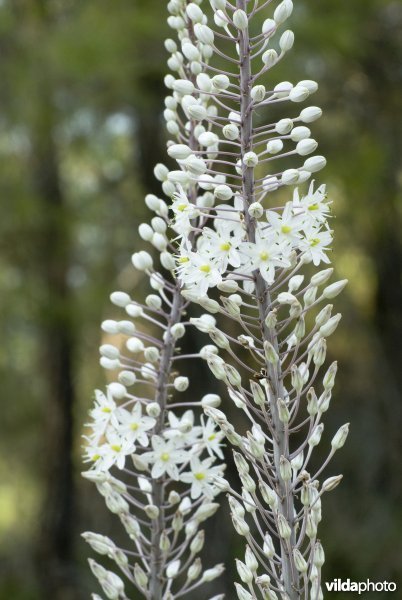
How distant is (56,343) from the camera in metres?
10.4

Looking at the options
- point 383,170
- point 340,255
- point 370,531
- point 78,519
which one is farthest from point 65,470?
point 383,170

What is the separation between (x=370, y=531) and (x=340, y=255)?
3.48 m

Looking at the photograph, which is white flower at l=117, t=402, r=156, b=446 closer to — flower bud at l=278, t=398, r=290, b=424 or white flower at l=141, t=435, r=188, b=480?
white flower at l=141, t=435, r=188, b=480

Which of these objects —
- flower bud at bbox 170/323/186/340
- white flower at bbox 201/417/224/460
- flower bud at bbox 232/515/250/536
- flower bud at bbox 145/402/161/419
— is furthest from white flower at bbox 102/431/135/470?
flower bud at bbox 232/515/250/536

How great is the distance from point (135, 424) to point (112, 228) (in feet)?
22.9

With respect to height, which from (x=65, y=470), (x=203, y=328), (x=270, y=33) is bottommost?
(x=65, y=470)

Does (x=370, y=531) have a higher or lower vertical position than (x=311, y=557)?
lower

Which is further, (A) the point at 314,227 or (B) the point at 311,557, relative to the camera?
(A) the point at 314,227

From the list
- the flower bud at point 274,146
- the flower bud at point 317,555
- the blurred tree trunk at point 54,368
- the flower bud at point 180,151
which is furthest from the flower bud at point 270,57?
the blurred tree trunk at point 54,368

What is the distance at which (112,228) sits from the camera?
9.35m

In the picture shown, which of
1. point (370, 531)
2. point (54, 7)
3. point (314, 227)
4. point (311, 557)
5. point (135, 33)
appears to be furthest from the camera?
point (54, 7)

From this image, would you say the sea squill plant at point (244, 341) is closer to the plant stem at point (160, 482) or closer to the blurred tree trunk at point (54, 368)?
the plant stem at point (160, 482)

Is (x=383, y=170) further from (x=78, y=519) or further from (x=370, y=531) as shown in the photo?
(x=78, y=519)

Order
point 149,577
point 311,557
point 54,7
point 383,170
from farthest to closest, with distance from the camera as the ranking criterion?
point 54,7 < point 383,170 < point 149,577 < point 311,557
